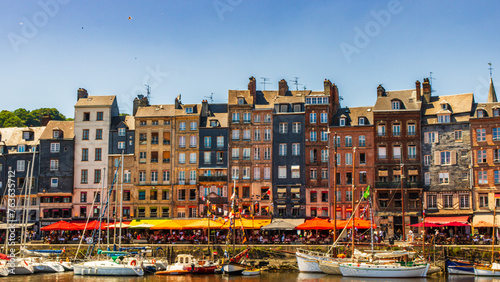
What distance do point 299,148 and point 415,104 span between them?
13.2m

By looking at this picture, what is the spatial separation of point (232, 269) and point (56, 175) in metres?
30.2

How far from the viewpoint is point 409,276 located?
2013 inches

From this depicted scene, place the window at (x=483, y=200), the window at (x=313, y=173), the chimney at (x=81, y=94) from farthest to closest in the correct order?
the chimney at (x=81, y=94) < the window at (x=313, y=173) < the window at (x=483, y=200)

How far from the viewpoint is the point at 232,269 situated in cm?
5272

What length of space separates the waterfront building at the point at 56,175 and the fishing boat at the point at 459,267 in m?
41.2

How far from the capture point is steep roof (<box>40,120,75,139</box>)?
7519 cm

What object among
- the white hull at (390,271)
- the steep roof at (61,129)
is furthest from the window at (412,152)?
the steep roof at (61,129)

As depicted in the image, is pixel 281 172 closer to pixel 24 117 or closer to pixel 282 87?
pixel 282 87

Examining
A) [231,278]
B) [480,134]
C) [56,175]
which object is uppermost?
[480,134]

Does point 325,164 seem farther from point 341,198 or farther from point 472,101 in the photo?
point 472,101

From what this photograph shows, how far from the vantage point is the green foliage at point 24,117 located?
10375cm

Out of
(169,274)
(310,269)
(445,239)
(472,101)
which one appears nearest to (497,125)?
(472,101)

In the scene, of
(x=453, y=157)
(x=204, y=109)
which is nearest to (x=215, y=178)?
(x=204, y=109)

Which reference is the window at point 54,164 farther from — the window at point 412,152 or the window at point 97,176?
the window at point 412,152
